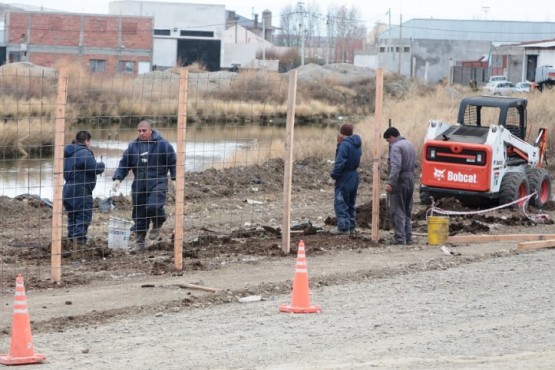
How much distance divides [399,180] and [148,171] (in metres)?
3.77

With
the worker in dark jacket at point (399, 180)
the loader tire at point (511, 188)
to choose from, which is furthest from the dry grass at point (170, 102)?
the loader tire at point (511, 188)

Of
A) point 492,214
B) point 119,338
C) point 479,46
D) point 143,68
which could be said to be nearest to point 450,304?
point 119,338

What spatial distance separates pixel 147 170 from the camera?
14.5m

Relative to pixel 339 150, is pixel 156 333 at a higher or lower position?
lower

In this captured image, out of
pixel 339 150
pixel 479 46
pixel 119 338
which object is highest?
pixel 479 46

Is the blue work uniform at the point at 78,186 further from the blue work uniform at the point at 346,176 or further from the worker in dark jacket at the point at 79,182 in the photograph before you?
the blue work uniform at the point at 346,176

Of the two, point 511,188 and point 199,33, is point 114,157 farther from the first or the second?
point 199,33

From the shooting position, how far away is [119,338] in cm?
970

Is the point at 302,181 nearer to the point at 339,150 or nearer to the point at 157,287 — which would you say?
the point at 339,150

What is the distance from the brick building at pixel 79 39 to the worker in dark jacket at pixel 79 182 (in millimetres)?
68447

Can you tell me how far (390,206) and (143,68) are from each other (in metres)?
70.6

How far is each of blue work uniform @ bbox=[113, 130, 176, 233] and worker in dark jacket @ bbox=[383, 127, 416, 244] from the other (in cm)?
330

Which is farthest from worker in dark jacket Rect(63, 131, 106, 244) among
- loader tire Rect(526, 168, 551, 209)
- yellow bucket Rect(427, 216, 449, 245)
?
loader tire Rect(526, 168, 551, 209)

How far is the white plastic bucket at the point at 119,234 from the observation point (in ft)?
47.8
